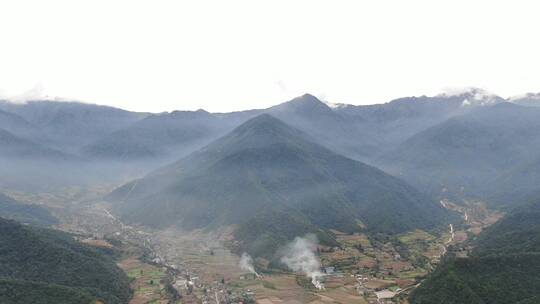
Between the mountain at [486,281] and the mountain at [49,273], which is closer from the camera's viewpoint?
the mountain at [49,273]

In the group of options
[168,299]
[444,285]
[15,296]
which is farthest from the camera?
[168,299]

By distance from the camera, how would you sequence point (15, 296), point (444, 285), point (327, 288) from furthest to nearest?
point (327, 288), point (444, 285), point (15, 296)

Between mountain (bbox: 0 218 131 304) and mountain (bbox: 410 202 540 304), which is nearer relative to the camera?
mountain (bbox: 0 218 131 304)

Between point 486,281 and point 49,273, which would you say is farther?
point 49,273

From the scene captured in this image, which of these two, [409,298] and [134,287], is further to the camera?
[134,287]

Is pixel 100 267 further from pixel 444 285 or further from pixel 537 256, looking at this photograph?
pixel 537 256

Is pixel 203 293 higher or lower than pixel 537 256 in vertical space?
lower

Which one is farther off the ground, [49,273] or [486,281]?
[49,273]

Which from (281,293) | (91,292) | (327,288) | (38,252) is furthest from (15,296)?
(327,288)
